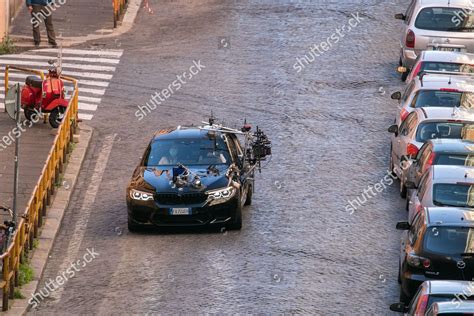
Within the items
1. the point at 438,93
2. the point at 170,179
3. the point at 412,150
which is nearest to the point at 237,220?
the point at 170,179

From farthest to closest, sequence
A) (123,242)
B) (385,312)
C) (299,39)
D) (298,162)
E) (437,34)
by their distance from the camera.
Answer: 1. (299,39)
2. (437,34)
3. (298,162)
4. (123,242)
5. (385,312)

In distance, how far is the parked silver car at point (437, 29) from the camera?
38781 mm

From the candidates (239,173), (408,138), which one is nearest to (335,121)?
(408,138)

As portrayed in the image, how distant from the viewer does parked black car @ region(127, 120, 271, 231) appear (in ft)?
88.3

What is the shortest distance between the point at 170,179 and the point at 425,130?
531 cm

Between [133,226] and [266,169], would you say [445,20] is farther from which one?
[133,226]

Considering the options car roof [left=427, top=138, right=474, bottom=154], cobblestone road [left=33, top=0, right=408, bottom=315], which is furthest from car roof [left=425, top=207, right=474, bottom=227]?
car roof [left=427, top=138, right=474, bottom=154]

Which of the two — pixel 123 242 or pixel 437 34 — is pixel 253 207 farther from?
pixel 437 34

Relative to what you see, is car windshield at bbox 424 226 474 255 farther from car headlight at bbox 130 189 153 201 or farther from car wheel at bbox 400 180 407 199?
car wheel at bbox 400 180 407 199

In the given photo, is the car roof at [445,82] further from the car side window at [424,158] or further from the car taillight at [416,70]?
the car side window at [424,158]

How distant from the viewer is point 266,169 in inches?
1240

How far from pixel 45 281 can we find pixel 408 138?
7.96m

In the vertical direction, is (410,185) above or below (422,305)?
below

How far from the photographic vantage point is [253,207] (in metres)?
29.1
